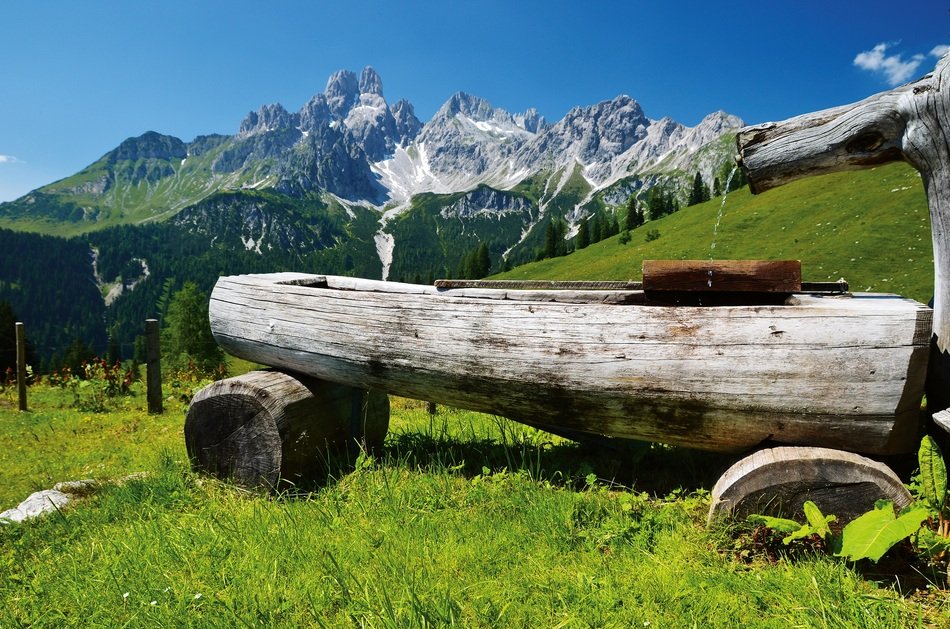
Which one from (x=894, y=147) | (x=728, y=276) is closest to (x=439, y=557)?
(x=728, y=276)

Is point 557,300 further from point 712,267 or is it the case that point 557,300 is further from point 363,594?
point 363,594

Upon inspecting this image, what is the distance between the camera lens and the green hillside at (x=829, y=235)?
31.7m

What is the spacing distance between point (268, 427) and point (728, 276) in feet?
13.9

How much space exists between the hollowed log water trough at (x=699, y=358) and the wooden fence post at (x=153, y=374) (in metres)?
8.28

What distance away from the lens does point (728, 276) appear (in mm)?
3932

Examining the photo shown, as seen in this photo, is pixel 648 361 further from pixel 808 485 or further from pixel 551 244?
pixel 551 244

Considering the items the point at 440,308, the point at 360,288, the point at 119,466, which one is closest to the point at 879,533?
the point at 440,308

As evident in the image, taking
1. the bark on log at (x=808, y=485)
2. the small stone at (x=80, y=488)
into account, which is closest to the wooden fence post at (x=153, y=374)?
the small stone at (x=80, y=488)

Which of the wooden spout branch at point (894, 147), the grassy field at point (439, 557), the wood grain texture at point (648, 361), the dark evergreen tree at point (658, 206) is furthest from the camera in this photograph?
the dark evergreen tree at point (658, 206)

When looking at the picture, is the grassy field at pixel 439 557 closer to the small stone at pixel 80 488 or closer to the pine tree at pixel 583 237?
the small stone at pixel 80 488

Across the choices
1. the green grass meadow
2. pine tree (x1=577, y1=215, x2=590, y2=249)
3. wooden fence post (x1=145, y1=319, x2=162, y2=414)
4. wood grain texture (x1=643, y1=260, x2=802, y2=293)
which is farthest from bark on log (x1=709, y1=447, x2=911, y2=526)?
pine tree (x1=577, y1=215, x2=590, y2=249)

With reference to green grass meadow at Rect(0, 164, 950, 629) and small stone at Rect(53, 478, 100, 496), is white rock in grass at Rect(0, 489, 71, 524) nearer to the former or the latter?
small stone at Rect(53, 478, 100, 496)

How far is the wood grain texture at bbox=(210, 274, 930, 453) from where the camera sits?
323 cm

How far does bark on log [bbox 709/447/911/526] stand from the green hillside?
28.3m
